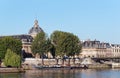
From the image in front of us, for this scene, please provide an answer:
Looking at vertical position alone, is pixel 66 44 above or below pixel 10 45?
above

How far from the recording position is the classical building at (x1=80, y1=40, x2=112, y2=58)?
173m

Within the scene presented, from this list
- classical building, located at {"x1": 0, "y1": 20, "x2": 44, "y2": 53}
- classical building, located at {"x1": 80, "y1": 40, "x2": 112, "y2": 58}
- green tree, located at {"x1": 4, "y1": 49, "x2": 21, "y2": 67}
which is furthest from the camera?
classical building, located at {"x1": 80, "y1": 40, "x2": 112, "y2": 58}

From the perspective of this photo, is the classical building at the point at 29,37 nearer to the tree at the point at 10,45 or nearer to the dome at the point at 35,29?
the dome at the point at 35,29

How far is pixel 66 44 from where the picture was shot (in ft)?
393

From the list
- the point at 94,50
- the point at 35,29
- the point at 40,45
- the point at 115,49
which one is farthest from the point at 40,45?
the point at 115,49

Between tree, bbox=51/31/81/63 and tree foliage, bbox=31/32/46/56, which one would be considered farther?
tree foliage, bbox=31/32/46/56

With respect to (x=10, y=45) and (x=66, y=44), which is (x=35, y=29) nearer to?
(x=66, y=44)

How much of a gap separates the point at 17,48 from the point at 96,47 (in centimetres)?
6829

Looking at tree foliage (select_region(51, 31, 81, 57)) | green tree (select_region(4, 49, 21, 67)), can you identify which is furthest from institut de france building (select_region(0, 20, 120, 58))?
green tree (select_region(4, 49, 21, 67))

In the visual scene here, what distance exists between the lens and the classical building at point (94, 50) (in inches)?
6826

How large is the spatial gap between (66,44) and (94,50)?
5569 centimetres

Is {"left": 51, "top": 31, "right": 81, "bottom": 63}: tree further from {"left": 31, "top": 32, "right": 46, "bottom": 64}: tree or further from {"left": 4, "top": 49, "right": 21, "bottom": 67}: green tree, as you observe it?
{"left": 4, "top": 49, "right": 21, "bottom": 67}: green tree

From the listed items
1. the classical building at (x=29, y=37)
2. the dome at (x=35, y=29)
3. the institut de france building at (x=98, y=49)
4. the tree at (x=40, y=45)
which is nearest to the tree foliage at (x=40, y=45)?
the tree at (x=40, y=45)

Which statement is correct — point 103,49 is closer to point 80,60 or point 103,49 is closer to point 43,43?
point 80,60
